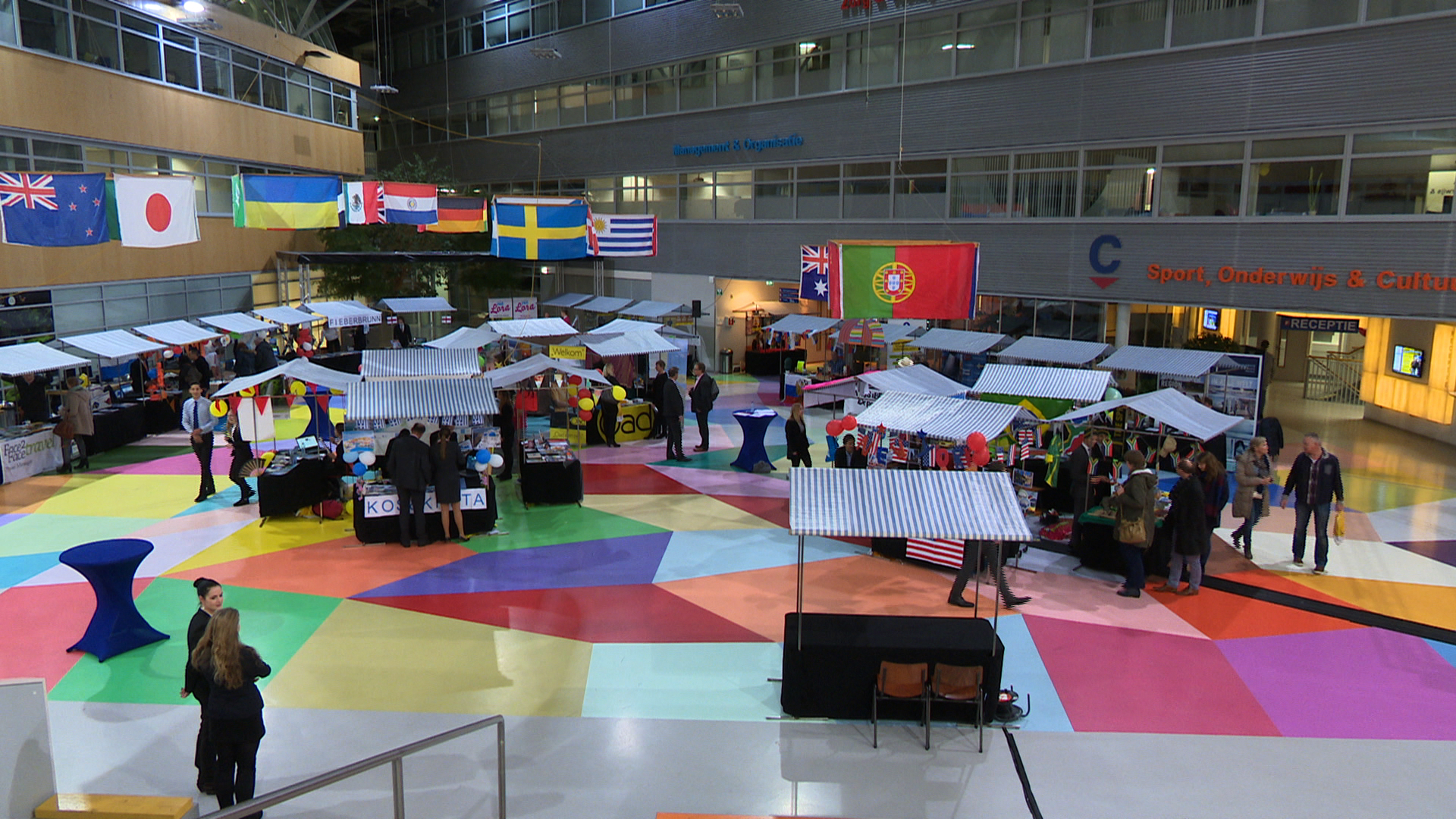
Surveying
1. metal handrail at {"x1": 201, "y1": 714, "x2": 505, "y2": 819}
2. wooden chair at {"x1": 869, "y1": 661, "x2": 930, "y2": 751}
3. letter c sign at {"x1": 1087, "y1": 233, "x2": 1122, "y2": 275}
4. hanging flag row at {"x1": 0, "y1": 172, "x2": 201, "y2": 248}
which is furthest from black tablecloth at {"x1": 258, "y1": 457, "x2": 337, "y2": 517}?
letter c sign at {"x1": 1087, "y1": 233, "x2": 1122, "y2": 275}

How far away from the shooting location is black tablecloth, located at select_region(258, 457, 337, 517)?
13.6 metres

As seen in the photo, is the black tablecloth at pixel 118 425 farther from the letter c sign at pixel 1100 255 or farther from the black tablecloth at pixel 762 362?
the letter c sign at pixel 1100 255

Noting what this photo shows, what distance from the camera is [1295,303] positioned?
18.8 m

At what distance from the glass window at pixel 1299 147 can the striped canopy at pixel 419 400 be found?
16.5m

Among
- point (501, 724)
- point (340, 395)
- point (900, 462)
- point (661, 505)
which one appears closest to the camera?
point (501, 724)

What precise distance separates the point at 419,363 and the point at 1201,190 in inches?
661

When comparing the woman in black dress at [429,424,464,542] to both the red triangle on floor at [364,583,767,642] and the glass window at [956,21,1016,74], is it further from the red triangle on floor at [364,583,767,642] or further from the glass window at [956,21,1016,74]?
the glass window at [956,21,1016,74]

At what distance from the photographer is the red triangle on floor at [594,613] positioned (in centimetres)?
981

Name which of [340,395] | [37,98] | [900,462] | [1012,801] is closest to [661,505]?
[900,462]

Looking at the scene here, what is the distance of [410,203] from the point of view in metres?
21.6

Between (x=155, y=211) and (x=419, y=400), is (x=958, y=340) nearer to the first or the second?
(x=419, y=400)

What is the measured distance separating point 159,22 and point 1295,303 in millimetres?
28069

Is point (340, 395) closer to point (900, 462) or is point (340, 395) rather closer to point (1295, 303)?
point (900, 462)

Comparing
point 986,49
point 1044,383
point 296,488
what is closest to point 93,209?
point 296,488
